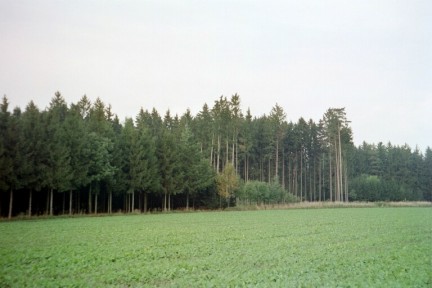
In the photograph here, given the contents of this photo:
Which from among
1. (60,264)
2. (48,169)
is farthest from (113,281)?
(48,169)

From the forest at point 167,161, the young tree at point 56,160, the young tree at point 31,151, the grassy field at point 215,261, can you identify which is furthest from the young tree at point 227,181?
the grassy field at point 215,261

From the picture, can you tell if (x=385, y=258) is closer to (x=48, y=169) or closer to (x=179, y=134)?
(x=48, y=169)

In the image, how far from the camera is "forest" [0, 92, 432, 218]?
145ft

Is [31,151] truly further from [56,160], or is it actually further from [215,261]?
[215,261]

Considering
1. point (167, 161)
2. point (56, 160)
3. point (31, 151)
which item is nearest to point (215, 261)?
point (31, 151)

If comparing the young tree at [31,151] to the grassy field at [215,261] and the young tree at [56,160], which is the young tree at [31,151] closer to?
the young tree at [56,160]

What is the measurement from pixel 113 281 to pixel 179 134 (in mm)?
60587

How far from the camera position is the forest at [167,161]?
4431 centimetres

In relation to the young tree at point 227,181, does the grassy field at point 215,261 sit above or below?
below

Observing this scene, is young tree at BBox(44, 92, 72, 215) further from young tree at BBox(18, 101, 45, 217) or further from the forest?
young tree at BBox(18, 101, 45, 217)

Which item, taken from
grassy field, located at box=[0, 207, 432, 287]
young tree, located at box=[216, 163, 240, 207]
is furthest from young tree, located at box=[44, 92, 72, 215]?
young tree, located at box=[216, 163, 240, 207]

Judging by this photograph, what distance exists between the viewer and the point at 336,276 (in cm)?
1220

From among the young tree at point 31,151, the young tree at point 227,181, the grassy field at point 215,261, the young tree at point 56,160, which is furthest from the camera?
the young tree at point 227,181

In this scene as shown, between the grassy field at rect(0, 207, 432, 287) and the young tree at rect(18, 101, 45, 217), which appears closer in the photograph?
the grassy field at rect(0, 207, 432, 287)
